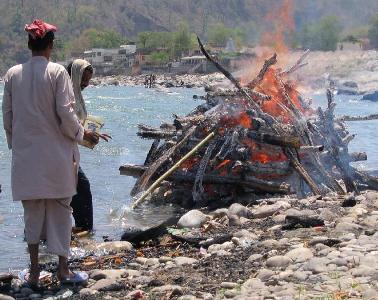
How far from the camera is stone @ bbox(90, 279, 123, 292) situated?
18.1 ft

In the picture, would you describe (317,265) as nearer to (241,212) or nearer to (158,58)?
(241,212)

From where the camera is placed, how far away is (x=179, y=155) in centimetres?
1119

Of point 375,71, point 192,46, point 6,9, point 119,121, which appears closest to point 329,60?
point 375,71

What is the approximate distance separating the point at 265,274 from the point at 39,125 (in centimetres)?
207

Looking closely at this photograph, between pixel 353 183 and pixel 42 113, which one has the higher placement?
pixel 42 113

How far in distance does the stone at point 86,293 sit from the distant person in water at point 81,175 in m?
1.59

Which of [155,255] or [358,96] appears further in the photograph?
[358,96]

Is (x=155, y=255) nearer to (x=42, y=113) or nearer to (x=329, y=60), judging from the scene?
(x=42, y=113)

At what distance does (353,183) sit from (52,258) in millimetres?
5198

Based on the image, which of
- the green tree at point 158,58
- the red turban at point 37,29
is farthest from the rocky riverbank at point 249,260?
the green tree at point 158,58

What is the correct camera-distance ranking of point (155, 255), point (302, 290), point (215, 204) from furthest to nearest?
point (215, 204) < point (155, 255) < point (302, 290)

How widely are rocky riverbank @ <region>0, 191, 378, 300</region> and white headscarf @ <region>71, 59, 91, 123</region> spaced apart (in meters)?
1.42

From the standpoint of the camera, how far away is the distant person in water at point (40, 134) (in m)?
5.39

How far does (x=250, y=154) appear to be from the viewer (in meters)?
10.8
